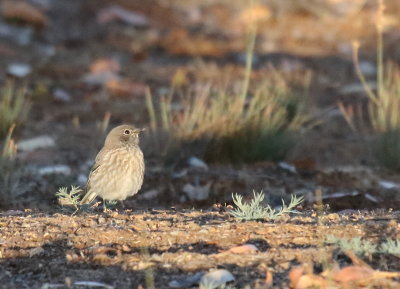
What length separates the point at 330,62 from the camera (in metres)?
14.7

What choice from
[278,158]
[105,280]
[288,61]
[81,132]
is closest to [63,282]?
[105,280]

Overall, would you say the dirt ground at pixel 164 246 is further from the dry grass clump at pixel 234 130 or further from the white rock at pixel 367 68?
the white rock at pixel 367 68

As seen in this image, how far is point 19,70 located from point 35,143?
3573 mm

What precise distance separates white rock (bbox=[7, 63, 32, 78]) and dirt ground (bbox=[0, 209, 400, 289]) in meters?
7.37

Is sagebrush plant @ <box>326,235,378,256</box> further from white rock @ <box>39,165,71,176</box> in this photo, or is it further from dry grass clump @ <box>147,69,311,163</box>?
white rock @ <box>39,165,71,176</box>

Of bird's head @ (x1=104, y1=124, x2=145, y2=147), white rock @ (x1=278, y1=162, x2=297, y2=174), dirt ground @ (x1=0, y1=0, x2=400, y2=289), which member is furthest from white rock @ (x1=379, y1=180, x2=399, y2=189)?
bird's head @ (x1=104, y1=124, x2=145, y2=147)

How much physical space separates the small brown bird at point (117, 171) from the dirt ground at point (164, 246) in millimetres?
1165

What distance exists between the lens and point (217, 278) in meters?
4.65

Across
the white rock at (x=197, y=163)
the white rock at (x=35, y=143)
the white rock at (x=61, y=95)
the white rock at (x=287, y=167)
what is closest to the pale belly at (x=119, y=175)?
the white rock at (x=197, y=163)

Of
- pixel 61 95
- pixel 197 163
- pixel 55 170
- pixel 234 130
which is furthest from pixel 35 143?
pixel 61 95

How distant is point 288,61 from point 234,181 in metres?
5.97

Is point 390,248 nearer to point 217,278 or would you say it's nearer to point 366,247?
point 366,247

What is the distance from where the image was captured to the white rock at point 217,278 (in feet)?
15.0

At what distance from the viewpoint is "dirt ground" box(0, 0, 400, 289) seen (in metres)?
5.07
